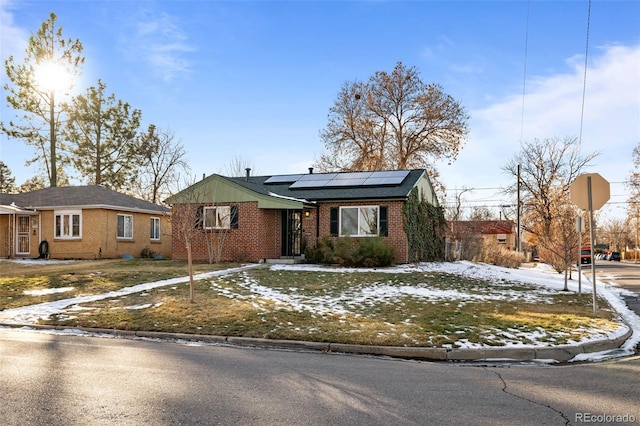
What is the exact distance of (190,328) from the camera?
10141 mm

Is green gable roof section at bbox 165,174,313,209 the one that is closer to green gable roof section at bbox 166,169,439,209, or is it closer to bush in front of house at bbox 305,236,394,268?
green gable roof section at bbox 166,169,439,209

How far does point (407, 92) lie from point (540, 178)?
1968 cm

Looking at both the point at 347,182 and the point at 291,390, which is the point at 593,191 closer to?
the point at 291,390

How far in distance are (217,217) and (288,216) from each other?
336 centimetres

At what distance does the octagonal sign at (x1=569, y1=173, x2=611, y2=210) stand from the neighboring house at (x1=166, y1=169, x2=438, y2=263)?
404 inches

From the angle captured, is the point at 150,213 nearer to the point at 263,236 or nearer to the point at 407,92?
the point at 263,236

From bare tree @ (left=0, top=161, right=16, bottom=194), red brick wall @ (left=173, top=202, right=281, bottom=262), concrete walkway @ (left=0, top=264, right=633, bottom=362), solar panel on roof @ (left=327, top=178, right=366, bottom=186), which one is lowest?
concrete walkway @ (left=0, top=264, right=633, bottom=362)

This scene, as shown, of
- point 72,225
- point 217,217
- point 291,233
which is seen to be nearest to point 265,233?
point 291,233

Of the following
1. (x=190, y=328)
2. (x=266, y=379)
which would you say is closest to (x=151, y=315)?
(x=190, y=328)

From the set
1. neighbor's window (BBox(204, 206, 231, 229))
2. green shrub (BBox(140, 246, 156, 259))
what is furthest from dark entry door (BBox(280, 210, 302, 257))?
green shrub (BBox(140, 246, 156, 259))

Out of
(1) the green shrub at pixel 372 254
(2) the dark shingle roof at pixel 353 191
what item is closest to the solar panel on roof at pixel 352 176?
(2) the dark shingle roof at pixel 353 191

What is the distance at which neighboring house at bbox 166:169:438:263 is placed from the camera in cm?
2227

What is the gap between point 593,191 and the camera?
11.7 m

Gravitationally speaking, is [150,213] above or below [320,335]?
above
